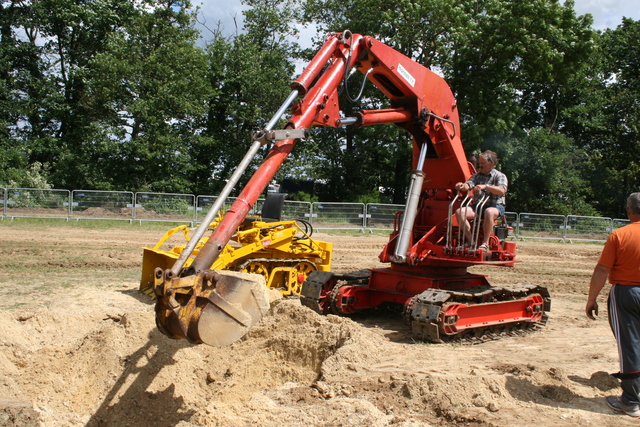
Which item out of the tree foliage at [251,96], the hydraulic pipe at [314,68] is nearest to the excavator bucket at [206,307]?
the hydraulic pipe at [314,68]

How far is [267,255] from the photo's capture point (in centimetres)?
988

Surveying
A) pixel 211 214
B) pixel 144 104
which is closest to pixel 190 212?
pixel 144 104

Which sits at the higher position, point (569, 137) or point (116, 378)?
point (569, 137)

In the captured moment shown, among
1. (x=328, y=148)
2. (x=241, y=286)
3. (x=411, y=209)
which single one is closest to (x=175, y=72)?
(x=328, y=148)

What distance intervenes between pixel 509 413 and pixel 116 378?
154 inches

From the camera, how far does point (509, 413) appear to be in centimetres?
485

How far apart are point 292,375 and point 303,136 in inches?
102

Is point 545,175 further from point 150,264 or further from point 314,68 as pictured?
point 314,68

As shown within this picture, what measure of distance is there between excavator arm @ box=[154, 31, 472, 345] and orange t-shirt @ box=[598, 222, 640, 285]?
8.53 ft

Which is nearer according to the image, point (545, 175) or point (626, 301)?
point (626, 301)

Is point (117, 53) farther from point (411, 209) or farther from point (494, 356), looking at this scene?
point (494, 356)

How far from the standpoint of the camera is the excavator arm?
170 inches

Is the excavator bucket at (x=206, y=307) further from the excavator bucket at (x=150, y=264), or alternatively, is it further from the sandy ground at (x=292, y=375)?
the excavator bucket at (x=150, y=264)

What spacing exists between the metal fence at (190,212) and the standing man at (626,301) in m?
14.3
